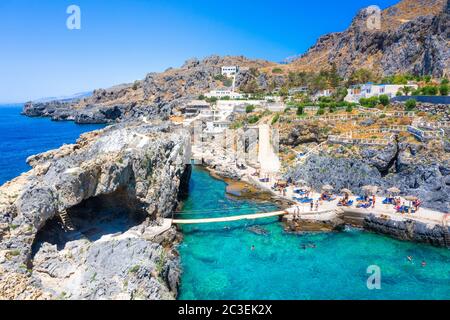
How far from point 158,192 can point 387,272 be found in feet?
62.3

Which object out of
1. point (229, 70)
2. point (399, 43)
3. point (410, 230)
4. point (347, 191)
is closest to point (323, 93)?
point (399, 43)

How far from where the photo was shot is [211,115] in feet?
262

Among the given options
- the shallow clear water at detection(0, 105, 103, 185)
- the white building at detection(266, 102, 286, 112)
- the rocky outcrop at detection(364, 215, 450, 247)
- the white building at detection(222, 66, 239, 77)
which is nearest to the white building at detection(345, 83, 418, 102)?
the white building at detection(266, 102, 286, 112)

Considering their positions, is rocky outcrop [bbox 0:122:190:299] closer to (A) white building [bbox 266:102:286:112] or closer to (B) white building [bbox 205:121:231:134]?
(B) white building [bbox 205:121:231:134]

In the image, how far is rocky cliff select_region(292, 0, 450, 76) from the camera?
8481 centimetres

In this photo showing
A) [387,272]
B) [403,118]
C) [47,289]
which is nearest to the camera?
[47,289]

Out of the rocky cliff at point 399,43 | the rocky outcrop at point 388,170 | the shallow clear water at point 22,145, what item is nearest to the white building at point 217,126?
the rocky outcrop at point 388,170

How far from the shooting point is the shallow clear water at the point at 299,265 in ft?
73.3

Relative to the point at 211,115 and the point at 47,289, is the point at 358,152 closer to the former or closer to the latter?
the point at 47,289

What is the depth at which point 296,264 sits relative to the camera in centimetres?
2573

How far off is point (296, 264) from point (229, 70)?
121081 millimetres
